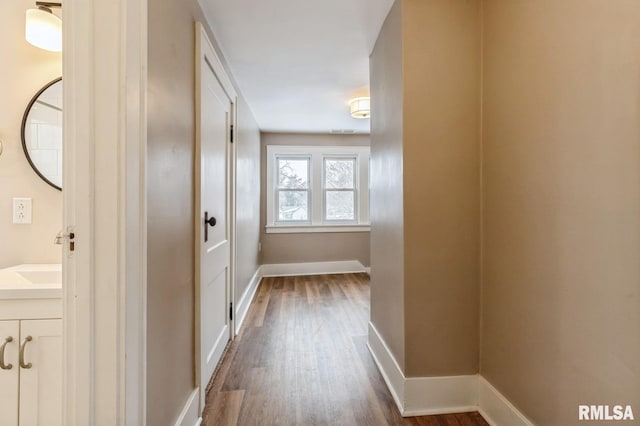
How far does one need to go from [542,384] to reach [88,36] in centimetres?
196

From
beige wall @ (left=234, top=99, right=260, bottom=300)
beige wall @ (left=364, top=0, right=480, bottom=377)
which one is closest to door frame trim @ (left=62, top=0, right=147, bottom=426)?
beige wall @ (left=364, top=0, right=480, bottom=377)

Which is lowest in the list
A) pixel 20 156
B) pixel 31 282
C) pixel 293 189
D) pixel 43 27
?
pixel 31 282

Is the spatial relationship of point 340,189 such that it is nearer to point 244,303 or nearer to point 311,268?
point 311,268

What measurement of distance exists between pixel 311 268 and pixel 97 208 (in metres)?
3.80

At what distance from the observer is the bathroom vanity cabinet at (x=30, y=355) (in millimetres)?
1006

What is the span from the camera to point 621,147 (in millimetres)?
844

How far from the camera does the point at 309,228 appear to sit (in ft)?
14.6

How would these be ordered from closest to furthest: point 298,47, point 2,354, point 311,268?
point 2,354, point 298,47, point 311,268

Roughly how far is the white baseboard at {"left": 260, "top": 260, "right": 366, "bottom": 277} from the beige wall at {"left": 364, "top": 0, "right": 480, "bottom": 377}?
2.99m

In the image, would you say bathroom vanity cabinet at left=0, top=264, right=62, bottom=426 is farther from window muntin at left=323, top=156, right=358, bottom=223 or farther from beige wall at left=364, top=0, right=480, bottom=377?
window muntin at left=323, top=156, right=358, bottom=223

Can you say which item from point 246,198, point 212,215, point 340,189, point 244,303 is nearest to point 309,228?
point 340,189

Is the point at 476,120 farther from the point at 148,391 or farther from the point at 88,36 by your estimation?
the point at 148,391

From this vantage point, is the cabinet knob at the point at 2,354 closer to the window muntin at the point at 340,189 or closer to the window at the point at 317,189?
the window at the point at 317,189

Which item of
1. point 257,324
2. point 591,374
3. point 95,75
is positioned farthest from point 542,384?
point 257,324
